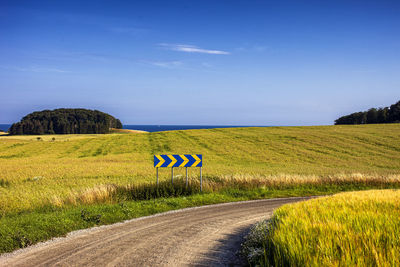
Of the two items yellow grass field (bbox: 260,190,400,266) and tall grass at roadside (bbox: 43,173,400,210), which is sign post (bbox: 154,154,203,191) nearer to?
tall grass at roadside (bbox: 43,173,400,210)

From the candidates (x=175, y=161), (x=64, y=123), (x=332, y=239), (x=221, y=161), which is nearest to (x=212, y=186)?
(x=175, y=161)

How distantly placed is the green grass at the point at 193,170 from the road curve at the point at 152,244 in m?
0.84

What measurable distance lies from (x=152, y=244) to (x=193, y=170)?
2084 cm

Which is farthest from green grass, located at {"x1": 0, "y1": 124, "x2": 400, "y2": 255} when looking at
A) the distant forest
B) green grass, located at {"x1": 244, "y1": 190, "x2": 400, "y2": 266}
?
the distant forest

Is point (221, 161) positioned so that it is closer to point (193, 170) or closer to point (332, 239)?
point (193, 170)

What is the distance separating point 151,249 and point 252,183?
433 inches

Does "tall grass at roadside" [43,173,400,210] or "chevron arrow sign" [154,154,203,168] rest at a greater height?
"chevron arrow sign" [154,154,203,168]

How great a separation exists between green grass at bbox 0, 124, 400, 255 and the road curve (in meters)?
0.84

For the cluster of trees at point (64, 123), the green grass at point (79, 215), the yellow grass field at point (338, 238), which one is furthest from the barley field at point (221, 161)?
Answer: the cluster of trees at point (64, 123)

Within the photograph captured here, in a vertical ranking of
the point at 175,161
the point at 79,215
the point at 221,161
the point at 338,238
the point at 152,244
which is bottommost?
the point at 221,161

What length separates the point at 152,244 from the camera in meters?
8.05

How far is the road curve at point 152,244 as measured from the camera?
6.89m

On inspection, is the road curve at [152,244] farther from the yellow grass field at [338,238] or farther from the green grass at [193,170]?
the yellow grass field at [338,238]

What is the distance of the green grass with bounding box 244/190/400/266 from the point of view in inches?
192
